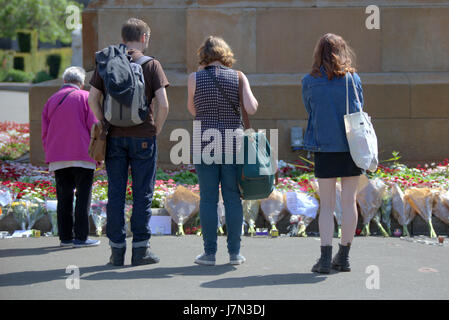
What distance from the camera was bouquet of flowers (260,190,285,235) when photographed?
7.58 meters

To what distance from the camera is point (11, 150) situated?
12805mm

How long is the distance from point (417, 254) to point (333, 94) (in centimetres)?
177

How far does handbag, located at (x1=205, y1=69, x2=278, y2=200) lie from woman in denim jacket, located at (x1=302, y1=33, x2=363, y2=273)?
1.21ft

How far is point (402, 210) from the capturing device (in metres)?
7.55

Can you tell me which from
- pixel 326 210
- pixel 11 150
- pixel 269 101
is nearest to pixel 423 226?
pixel 326 210

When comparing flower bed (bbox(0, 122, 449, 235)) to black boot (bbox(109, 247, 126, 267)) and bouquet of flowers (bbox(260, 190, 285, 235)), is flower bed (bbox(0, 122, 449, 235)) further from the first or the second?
black boot (bbox(109, 247, 126, 267))

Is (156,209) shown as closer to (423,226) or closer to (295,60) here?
(423,226)

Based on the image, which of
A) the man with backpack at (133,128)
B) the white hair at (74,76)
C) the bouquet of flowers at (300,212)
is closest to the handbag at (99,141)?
the man with backpack at (133,128)

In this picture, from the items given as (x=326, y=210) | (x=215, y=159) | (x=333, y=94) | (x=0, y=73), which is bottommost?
(x=326, y=210)

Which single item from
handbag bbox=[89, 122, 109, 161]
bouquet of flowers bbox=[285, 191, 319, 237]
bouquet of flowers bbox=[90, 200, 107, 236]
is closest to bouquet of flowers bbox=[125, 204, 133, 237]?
bouquet of flowers bbox=[90, 200, 107, 236]

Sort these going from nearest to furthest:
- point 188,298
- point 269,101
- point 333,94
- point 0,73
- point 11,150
Result: 1. point 188,298
2. point 333,94
3. point 269,101
4. point 11,150
5. point 0,73

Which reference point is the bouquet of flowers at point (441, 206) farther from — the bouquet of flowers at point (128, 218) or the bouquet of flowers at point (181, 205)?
the bouquet of flowers at point (128, 218)

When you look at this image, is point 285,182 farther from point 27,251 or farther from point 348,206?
point 27,251

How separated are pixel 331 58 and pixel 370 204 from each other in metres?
2.38
